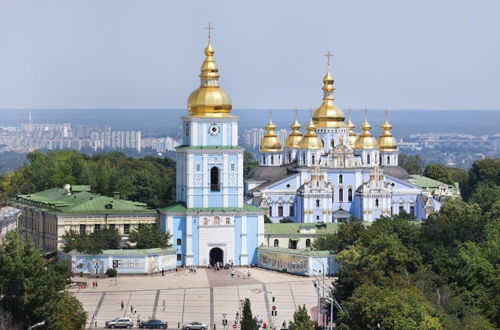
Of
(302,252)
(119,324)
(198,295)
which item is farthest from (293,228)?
(119,324)

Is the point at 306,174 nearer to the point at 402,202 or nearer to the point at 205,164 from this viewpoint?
the point at 402,202

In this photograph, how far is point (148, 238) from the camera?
64562mm

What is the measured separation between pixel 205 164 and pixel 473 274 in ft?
55.7

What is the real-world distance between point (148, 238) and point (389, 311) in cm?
2086

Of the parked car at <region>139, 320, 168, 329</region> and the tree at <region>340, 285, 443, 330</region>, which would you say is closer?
the tree at <region>340, 285, 443, 330</region>

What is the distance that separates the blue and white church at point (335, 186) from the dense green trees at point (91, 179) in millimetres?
4926

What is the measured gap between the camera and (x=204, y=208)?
66.8 meters

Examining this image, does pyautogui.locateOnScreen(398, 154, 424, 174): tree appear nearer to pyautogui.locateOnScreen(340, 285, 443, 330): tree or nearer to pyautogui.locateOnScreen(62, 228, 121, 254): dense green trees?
pyautogui.locateOnScreen(62, 228, 121, 254): dense green trees

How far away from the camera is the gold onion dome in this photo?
67.3 meters

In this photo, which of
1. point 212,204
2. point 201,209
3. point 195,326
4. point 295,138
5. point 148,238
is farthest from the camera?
point 295,138

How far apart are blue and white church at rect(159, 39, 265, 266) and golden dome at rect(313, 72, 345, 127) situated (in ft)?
61.9

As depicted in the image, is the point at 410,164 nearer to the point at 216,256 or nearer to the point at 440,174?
the point at 440,174

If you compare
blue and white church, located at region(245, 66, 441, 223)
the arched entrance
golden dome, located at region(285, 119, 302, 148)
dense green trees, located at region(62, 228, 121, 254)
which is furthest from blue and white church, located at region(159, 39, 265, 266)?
golden dome, located at region(285, 119, 302, 148)

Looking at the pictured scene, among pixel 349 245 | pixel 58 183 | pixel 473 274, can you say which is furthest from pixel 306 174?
pixel 473 274
